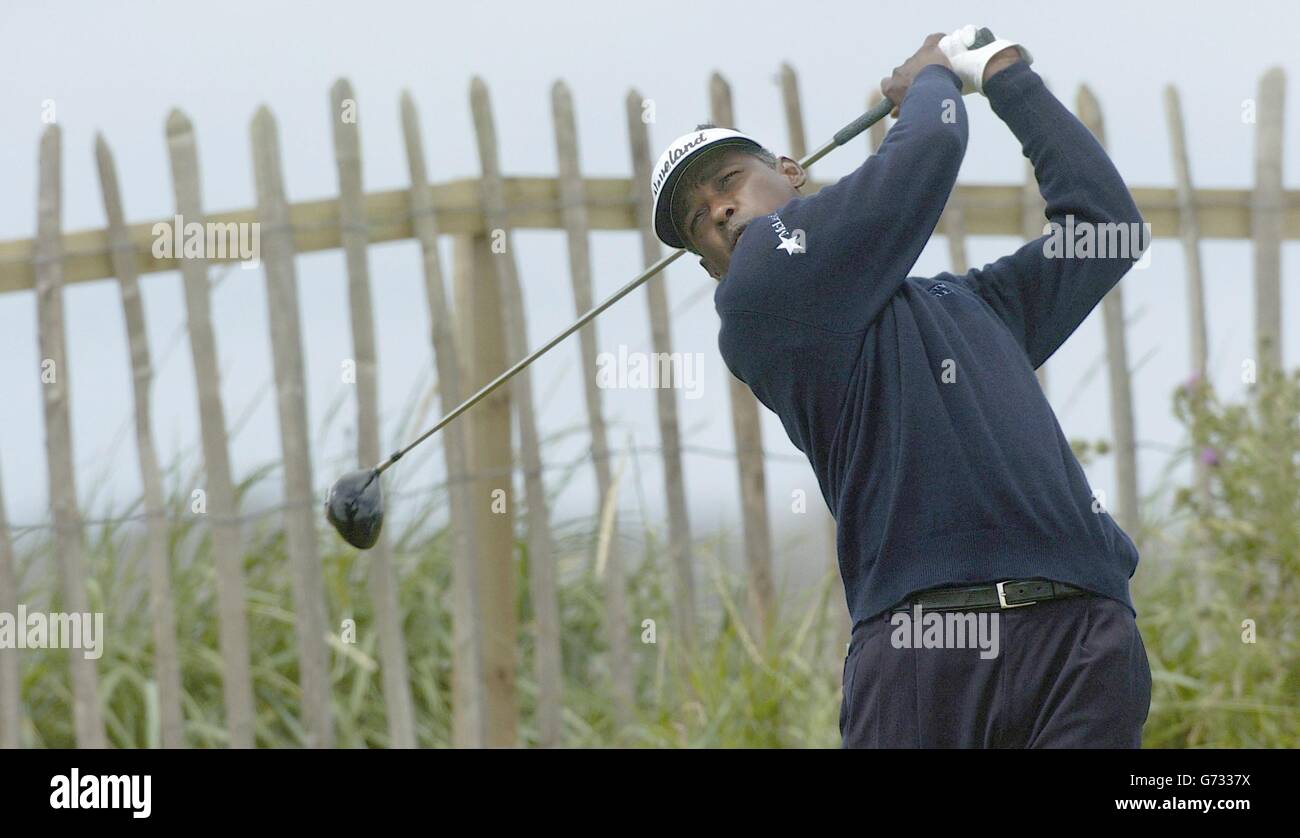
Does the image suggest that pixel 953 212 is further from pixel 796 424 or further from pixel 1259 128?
Answer: pixel 796 424

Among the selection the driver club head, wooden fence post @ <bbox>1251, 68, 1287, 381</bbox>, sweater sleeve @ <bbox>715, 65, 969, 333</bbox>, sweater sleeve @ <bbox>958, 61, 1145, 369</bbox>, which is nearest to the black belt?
sweater sleeve @ <bbox>715, 65, 969, 333</bbox>

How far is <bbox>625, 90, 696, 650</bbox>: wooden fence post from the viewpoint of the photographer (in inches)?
180

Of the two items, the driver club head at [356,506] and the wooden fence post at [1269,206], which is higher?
the wooden fence post at [1269,206]

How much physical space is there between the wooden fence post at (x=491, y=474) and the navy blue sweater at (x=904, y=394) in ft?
7.47

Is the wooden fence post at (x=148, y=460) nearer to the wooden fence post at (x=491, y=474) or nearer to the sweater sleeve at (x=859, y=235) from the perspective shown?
the wooden fence post at (x=491, y=474)

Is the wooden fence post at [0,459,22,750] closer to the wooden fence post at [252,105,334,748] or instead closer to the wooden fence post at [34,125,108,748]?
the wooden fence post at [34,125,108,748]

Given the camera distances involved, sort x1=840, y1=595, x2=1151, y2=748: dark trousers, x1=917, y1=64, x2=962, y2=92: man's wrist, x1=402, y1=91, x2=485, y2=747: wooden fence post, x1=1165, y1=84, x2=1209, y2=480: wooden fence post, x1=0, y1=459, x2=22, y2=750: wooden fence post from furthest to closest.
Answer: x1=1165, y1=84, x2=1209, y2=480: wooden fence post
x1=402, y1=91, x2=485, y2=747: wooden fence post
x1=0, y1=459, x2=22, y2=750: wooden fence post
x1=917, y1=64, x2=962, y2=92: man's wrist
x1=840, y1=595, x2=1151, y2=748: dark trousers

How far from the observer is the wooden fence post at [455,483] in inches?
176

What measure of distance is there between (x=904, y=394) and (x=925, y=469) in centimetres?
11

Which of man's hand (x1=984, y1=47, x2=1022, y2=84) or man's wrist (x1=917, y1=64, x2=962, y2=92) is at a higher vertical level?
man's hand (x1=984, y1=47, x2=1022, y2=84)

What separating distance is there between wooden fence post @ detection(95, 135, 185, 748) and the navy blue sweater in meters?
2.42

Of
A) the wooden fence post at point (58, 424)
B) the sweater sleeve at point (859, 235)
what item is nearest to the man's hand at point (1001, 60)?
the sweater sleeve at point (859, 235)

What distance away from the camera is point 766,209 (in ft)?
8.12
